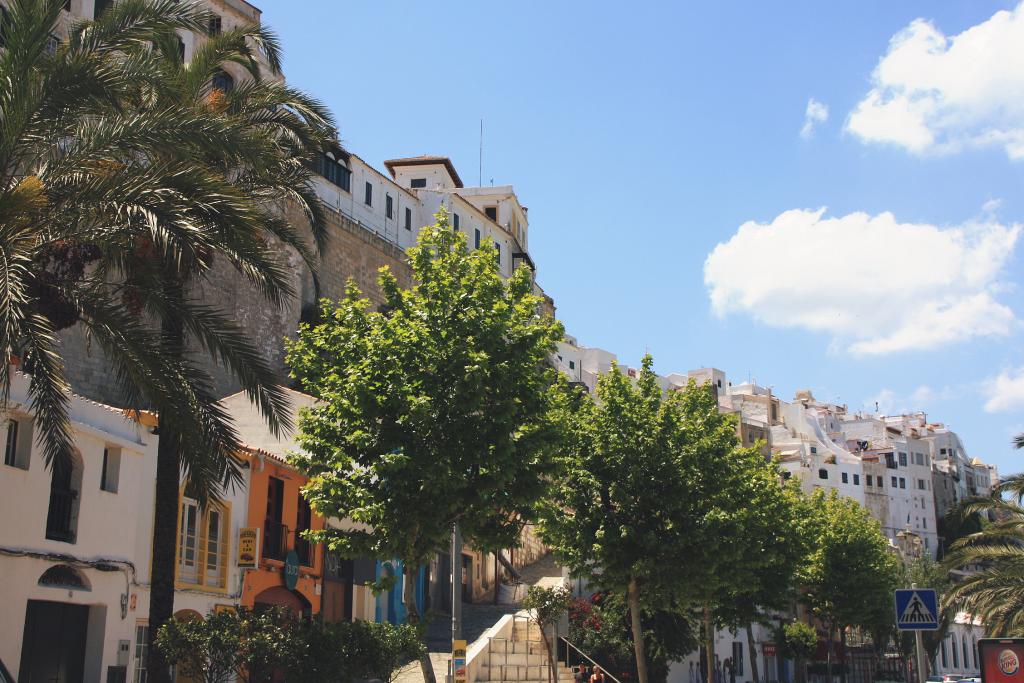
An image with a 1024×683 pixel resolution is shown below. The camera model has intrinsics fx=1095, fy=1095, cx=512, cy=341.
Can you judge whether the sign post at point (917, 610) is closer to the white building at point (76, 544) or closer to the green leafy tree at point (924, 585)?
the white building at point (76, 544)

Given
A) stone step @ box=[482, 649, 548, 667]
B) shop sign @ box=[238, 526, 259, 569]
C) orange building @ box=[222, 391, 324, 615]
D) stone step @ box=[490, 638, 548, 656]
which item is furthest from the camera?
stone step @ box=[490, 638, 548, 656]

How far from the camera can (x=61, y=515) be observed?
19.0 metres

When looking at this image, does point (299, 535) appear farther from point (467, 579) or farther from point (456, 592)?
point (467, 579)

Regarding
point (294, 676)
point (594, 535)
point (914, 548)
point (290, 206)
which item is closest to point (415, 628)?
point (294, 676)

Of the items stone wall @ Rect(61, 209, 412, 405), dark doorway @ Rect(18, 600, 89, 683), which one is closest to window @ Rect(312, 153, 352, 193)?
stone wall @ Rect(61, 209, 412, 405)

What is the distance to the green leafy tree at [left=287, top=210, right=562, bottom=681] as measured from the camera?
721 inches

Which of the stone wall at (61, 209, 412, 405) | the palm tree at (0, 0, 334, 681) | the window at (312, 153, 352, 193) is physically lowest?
the palm tree at (0, 0, 334, 681)

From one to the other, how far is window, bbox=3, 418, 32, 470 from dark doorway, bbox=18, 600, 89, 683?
232 cm

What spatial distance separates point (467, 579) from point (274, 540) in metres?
16.1

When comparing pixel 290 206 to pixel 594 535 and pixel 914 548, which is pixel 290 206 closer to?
pixel 594 535

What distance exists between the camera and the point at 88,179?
12.7 metres

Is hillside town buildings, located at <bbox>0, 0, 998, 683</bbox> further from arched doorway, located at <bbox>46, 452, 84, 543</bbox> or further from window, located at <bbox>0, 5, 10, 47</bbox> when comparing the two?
window, located at <bbox>0, 5, 10, 47</bbox>

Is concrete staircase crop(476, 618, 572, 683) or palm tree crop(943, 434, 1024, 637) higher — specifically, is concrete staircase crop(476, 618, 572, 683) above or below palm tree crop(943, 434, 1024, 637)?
below

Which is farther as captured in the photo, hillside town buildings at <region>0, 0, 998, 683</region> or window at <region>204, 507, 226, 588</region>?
window at <region>204, 507, 226, 588</region>
